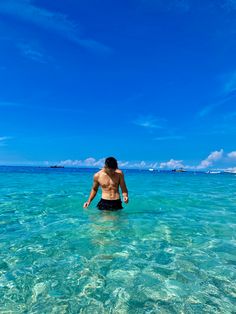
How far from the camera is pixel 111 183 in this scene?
28.9 ft

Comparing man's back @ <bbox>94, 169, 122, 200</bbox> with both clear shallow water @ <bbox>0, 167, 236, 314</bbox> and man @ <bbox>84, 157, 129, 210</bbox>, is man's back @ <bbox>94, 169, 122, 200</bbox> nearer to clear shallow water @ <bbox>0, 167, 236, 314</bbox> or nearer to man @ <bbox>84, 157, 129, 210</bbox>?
man @ <bbox>84, 157, 129, 210</bbox>

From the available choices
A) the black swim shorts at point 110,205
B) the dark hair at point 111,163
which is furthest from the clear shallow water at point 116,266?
the dark hair at point 111,163

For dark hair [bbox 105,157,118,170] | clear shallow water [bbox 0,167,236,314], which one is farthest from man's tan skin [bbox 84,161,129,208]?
clear shallow water [bbox 0,167,236,314]

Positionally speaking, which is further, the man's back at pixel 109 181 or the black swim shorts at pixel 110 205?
the black swim shorts at pixel 110 205

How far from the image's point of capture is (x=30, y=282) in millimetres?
Answer: 4070

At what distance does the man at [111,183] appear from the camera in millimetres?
8586

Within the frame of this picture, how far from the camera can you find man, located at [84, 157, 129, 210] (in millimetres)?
8586

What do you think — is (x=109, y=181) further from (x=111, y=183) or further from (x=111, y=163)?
(x=111, y=163)

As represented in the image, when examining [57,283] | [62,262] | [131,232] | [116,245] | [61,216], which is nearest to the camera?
[57,283]

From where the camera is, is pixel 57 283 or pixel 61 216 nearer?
pixel 57 283

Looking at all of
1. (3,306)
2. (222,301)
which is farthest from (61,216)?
(222,301)

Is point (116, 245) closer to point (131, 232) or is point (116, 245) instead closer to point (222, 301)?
point (131, 232)

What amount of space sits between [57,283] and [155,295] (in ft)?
4.65

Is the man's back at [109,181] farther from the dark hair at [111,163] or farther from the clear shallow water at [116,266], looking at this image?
the clear shallow water at [116,266]
